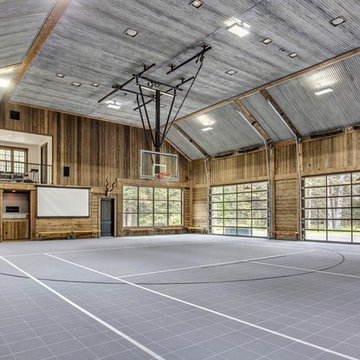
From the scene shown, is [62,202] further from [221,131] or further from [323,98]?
[323,98]

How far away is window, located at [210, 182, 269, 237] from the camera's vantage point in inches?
729

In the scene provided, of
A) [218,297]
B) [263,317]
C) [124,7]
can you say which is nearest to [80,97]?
[124,7]

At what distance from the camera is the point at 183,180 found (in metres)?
22.8

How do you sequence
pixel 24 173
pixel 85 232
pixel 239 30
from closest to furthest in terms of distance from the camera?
pixel 239 30 → pixel 24 173 → pixel 85 232

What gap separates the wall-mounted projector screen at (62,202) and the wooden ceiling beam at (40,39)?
17.3 ft

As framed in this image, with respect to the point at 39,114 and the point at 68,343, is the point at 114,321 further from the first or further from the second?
the point at 39,114

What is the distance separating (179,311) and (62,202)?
14.3 meters

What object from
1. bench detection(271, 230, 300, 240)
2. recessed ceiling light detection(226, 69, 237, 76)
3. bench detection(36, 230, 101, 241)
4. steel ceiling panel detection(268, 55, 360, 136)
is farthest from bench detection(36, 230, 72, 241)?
steel ceiling panel detection(268, 55, 360, 136)

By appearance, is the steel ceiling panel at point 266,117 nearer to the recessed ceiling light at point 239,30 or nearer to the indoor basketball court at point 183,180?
the indoor basketball court at point 183,180

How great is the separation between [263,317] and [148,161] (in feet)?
56.1

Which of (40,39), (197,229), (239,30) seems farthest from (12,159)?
(239,30)

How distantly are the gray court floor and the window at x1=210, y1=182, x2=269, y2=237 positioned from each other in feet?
32.5

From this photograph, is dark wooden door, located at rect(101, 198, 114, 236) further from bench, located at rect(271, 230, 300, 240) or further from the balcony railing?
bench, located at rect(271, 230, 300, 240)

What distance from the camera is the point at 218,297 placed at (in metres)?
5.46
